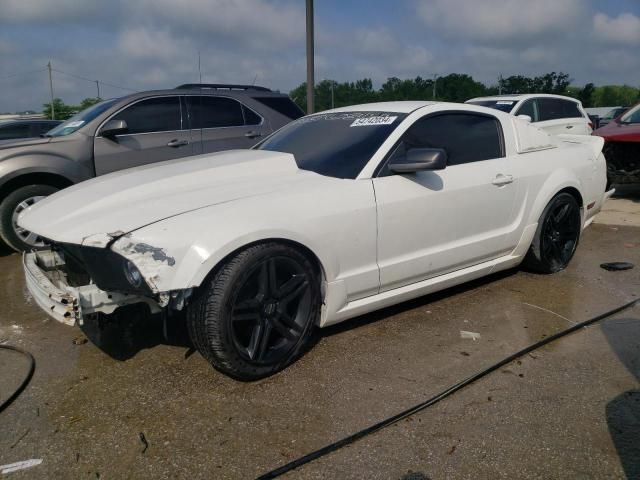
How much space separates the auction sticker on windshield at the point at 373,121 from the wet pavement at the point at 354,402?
1335mm

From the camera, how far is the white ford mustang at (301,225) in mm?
2570

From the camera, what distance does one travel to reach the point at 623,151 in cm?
828

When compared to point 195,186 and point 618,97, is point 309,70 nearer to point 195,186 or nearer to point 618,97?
point 195,186

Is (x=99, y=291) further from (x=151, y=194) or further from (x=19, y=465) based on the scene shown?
(x=19, y=465)

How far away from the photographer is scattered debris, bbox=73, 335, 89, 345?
134 inches

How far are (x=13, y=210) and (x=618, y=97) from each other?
9440cm

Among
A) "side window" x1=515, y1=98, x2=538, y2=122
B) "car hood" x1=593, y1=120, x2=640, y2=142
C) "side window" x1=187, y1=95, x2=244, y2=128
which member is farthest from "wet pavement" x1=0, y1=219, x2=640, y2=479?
"side window" x1=515, y1=98, x2=538, y2=122

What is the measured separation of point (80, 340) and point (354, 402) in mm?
1922

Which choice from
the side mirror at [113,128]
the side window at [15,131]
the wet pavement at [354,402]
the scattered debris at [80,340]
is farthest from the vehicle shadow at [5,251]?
the side window at [15,131]

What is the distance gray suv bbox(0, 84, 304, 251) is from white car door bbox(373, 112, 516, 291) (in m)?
3.34

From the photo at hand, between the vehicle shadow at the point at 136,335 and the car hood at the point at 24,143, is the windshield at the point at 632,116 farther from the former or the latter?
the car hood at the point at 24,143

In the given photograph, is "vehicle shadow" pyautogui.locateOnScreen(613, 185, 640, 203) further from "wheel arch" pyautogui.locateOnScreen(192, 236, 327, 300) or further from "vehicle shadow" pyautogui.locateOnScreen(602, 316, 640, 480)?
"wheel arch" pyautogui.locateOnScreen(192, 236, 327, 300)

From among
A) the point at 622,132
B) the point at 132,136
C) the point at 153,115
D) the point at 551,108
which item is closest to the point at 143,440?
the point at 132,136

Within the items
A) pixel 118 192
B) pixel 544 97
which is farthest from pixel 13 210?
pixel 544 97
